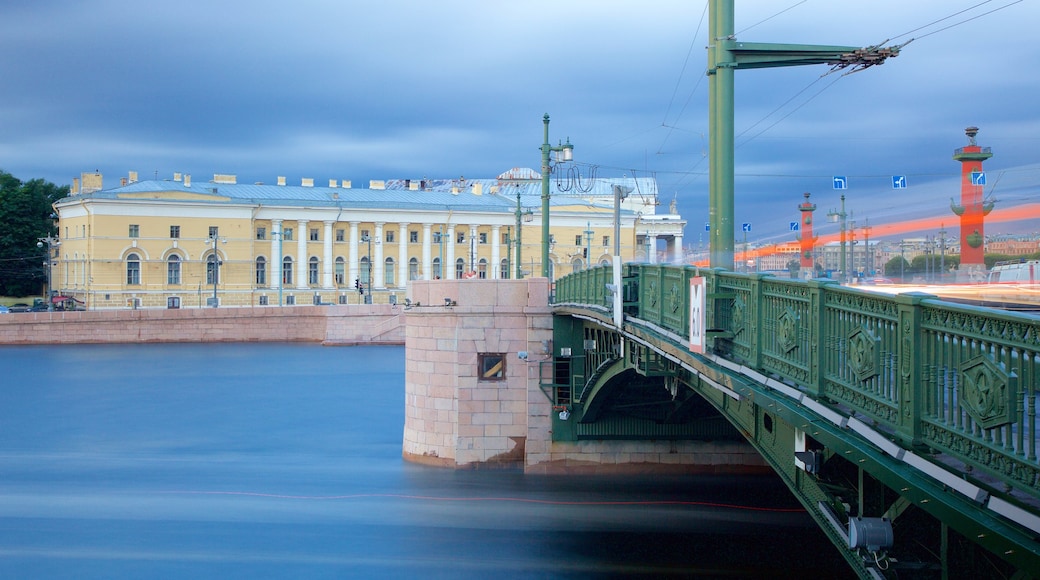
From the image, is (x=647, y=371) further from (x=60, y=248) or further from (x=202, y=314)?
(x=60, y=248)

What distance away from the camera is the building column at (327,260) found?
59.1 meters

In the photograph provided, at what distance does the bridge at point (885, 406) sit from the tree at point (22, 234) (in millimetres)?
59271

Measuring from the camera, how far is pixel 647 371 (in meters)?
10.4

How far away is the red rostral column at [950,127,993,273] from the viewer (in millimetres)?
10234

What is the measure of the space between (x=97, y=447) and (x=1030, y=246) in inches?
826

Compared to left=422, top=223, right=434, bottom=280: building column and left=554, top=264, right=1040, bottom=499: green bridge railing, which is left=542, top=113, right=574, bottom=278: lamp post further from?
left=422, top=223, right=434, bottom=280: building column

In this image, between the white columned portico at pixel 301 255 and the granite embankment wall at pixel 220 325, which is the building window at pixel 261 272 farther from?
the granite embankment wall at pixel 220 325

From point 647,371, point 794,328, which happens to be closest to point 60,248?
point 647,371

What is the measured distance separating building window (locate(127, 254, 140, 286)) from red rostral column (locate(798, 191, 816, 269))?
4489 cm

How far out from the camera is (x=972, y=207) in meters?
10.5

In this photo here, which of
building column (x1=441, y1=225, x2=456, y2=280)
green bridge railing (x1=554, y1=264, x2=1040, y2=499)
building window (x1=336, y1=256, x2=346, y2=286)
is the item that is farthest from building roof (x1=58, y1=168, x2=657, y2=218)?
green bridge railing (x1=554, y1=264, x2=1040, y2=499)

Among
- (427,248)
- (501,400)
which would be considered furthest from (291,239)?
(501,400)

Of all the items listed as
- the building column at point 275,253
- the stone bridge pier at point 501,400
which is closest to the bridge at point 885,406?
the stone bridge pier at point 501,400

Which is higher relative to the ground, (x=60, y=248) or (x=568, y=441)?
(x=60, y=248)
